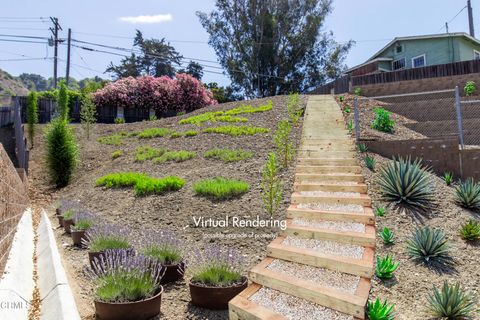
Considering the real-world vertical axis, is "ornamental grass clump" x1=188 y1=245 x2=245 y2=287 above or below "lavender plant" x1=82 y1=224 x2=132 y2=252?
below

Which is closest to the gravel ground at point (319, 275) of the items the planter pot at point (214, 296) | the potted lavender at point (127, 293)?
the planter pot at point (214, 296)

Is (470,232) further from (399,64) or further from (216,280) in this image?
(399,64)

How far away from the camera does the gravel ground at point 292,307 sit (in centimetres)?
271

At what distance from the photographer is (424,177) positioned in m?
5.15

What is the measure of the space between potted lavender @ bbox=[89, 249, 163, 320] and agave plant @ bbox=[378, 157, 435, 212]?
3.87m

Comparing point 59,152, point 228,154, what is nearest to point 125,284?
point 228,154

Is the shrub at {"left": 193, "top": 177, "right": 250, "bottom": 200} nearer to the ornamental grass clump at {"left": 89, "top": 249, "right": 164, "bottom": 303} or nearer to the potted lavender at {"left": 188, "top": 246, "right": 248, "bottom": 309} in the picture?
the potted lavender at {"left": 188, "top": 246, "right": 248, "bottom": 309}

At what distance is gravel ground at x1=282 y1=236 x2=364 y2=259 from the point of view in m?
3.61

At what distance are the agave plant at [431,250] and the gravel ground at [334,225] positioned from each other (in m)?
0.62

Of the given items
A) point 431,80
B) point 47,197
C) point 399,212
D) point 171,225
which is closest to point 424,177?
point 399,212

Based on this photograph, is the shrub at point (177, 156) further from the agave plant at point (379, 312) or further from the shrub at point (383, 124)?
the agave plant at point (379, 312)

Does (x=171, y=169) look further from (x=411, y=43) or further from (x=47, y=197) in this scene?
(x=411, y=43)

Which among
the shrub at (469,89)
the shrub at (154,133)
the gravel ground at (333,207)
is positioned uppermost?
the shrub at (469,89)

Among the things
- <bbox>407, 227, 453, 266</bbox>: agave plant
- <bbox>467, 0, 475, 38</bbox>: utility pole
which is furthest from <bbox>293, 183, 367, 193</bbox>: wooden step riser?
<bbox>467, 0, 475, 38</bbox>: utility pole
